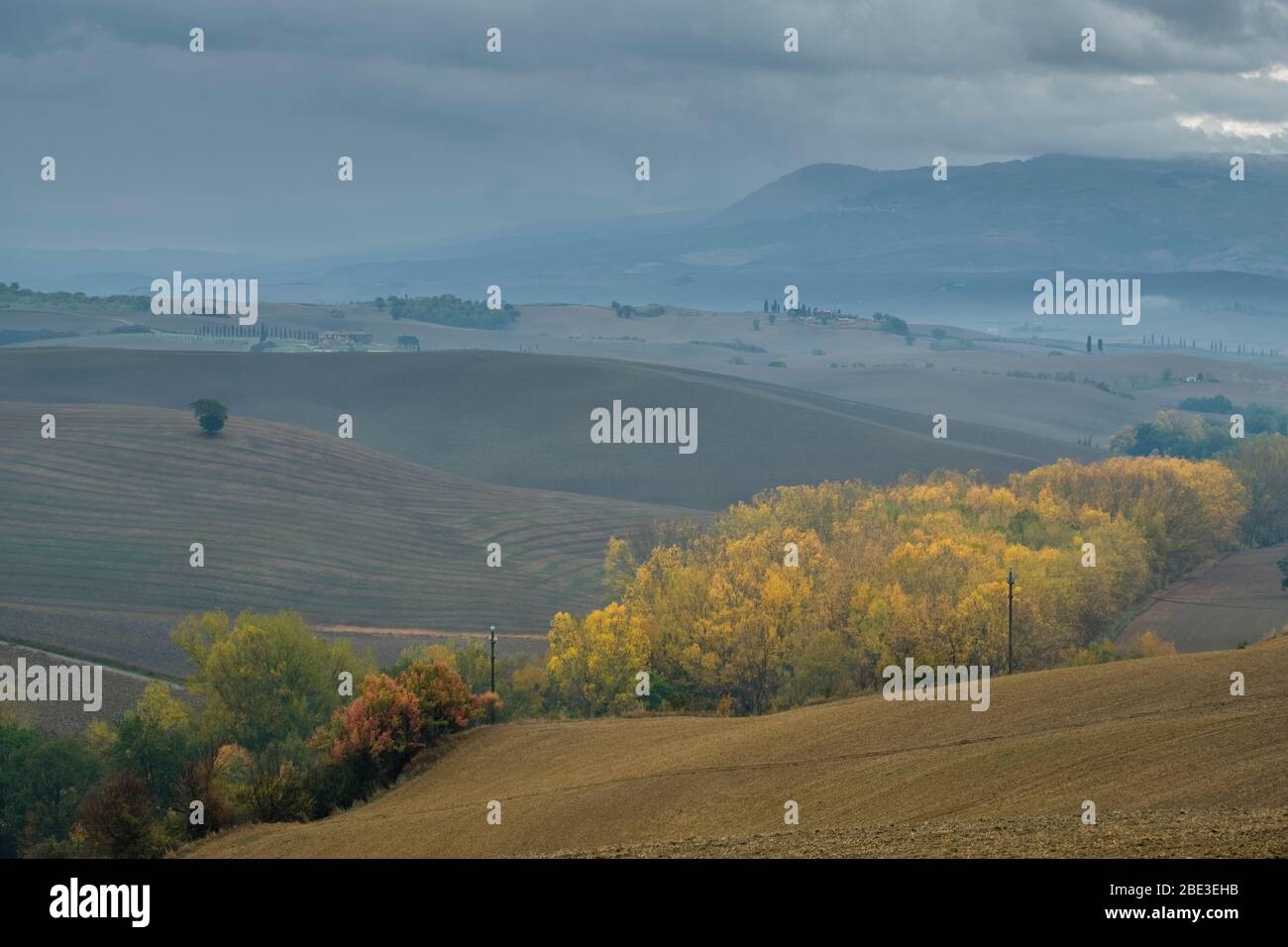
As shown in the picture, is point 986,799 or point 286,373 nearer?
point 986,799

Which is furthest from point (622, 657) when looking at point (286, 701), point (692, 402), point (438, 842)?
point (692, 402)

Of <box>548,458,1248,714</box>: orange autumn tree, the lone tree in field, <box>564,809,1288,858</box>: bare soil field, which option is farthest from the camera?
the lone tree in field

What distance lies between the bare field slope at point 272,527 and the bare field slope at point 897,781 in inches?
1836

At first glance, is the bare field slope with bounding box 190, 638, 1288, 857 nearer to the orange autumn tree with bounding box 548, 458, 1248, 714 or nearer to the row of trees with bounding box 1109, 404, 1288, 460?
the orange autumn tree with bounding box 548, 458, 1248, 714

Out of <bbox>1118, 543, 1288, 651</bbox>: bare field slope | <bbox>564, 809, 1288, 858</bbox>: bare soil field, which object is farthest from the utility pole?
<bbox>564, 809, 1288, 858</bbox>: bare soil field

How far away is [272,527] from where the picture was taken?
109250mm

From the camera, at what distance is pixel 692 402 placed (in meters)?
181

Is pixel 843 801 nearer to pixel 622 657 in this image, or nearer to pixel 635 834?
pixel 635 834

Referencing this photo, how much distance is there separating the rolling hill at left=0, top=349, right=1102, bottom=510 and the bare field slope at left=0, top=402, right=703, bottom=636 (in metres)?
23.1

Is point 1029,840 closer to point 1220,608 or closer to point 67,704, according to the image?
point 67,704

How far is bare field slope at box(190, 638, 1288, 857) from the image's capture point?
26891mm

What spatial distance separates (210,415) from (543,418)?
54.1m
